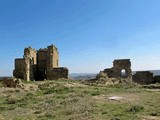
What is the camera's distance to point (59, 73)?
3844cm

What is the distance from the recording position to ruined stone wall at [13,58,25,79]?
120 ft

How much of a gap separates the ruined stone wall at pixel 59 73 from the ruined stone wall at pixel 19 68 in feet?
14.6

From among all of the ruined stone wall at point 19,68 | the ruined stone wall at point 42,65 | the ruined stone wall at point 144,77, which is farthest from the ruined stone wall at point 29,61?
the ruined stone wall at point 144,77

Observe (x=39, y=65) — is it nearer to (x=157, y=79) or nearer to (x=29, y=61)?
(x=29, y=61)

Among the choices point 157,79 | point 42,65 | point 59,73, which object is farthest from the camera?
point 42,65

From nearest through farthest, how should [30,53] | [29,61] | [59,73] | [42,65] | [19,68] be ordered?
1. [19,68]
2. [29,61]
3. [30,53]
4. [59,73]
5. [42,65]

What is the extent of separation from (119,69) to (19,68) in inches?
584

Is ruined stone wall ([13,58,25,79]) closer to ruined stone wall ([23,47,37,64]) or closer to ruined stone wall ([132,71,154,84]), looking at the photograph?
ruined stone wall ([23,47,37,64])

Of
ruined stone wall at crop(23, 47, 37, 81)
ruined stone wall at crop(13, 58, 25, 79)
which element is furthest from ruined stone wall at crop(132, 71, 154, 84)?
ruined stone wall at crop(13, 58, 25, 79)

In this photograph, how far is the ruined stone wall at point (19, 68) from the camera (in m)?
36.6

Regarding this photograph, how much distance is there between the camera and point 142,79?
40.0m

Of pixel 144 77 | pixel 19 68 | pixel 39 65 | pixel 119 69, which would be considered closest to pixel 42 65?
pixel 39 65

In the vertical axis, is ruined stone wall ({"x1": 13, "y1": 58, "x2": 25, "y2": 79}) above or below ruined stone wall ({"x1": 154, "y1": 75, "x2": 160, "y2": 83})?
above

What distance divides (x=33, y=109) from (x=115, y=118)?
15.9 feet
